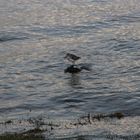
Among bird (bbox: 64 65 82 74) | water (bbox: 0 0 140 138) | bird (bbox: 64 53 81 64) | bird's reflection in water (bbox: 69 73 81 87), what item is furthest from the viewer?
bird (bbox: 64 53 81 64)

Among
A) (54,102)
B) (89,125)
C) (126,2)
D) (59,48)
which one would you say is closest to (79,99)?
(54,102)

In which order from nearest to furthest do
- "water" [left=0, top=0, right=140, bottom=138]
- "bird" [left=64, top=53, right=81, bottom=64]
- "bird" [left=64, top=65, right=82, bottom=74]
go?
1. "water" [left=0, top=0, right=140, bottom=138]
2. "bird" [left=64, top=65, right=82, bottom=74]
3. "bird" [left=64, top=53, right=81, bottom=64]

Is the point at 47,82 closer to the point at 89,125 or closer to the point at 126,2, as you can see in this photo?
the point at 89,125

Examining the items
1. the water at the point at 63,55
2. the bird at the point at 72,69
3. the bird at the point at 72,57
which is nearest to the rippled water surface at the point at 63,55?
the water at the point at 63,55

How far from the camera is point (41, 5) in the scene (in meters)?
39.4

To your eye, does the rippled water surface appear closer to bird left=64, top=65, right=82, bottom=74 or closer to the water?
the water

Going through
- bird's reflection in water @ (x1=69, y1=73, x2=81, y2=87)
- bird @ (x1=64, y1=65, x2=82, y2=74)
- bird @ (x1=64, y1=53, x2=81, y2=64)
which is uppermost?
bird @ (x1=64, y1=53, x2=81, y2=64)

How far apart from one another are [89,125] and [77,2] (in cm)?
2632

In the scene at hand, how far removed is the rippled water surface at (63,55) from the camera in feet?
60.5

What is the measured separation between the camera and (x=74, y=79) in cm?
2186

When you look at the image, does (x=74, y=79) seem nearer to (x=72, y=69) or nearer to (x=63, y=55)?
(x=72, y=69)

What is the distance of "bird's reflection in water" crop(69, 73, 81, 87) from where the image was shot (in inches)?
841

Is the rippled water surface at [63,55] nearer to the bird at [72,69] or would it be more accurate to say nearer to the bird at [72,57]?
the bird at [72,69]

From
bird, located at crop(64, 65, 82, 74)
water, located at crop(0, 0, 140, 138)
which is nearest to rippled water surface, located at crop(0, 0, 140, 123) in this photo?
water, located at crop(0, 0, 140, 138)
